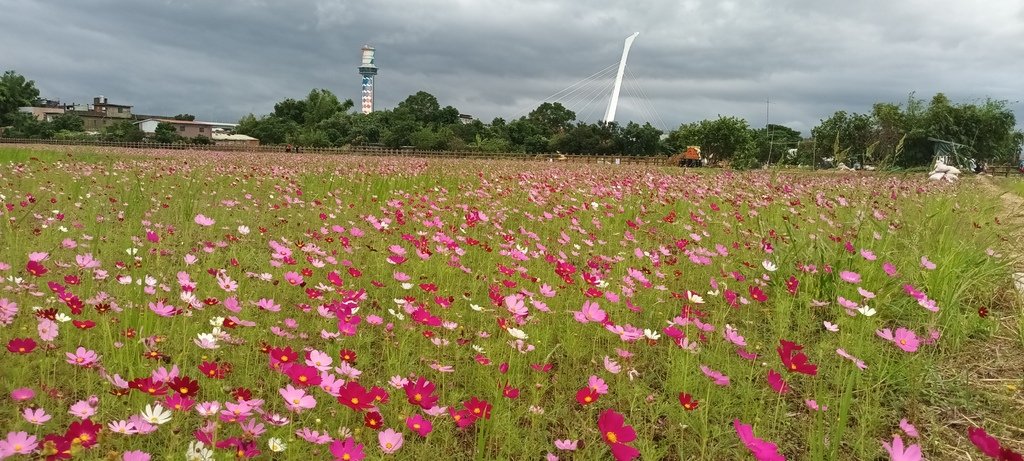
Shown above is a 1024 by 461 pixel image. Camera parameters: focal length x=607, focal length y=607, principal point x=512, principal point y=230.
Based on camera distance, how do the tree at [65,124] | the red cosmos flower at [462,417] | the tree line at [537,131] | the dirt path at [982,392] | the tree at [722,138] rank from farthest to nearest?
1. the tree at [65,124]
2. the tree at [722,138]
3. the tree line at [537,131]
4. the dirt path at [982,392]
5. the red cosmos flower at [462,417]

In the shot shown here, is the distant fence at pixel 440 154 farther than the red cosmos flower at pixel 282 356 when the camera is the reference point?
Yes

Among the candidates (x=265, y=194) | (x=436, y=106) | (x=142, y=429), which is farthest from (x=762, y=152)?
(x=142, y=429)

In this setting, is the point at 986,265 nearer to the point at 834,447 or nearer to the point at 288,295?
the point at 834,447

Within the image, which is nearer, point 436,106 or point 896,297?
point 896,297

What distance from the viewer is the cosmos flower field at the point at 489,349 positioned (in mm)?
1551

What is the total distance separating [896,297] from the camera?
3.09 m

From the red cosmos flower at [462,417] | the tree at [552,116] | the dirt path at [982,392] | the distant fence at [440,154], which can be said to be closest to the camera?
the red cosmos flower at [462,417]

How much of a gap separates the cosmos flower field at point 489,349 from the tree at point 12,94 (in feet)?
241

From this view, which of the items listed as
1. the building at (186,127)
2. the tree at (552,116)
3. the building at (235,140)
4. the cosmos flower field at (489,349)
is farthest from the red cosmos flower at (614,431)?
the building at (186,127)

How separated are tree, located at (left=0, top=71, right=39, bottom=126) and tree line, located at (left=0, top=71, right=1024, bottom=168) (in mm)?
100

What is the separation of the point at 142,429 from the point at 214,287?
6.16 ft

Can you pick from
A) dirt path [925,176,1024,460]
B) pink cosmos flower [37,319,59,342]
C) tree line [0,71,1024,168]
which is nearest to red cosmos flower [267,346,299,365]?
pink cosmos flower [37,319,59,342]

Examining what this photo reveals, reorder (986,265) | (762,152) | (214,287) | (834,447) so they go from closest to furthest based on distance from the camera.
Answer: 1. (834,447)
2. (214,287)
3. (986,265)
4. (762,152)

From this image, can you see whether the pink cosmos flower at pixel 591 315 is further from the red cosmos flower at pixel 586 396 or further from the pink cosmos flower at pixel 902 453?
the pink cosmos flower at pixel 902 453
